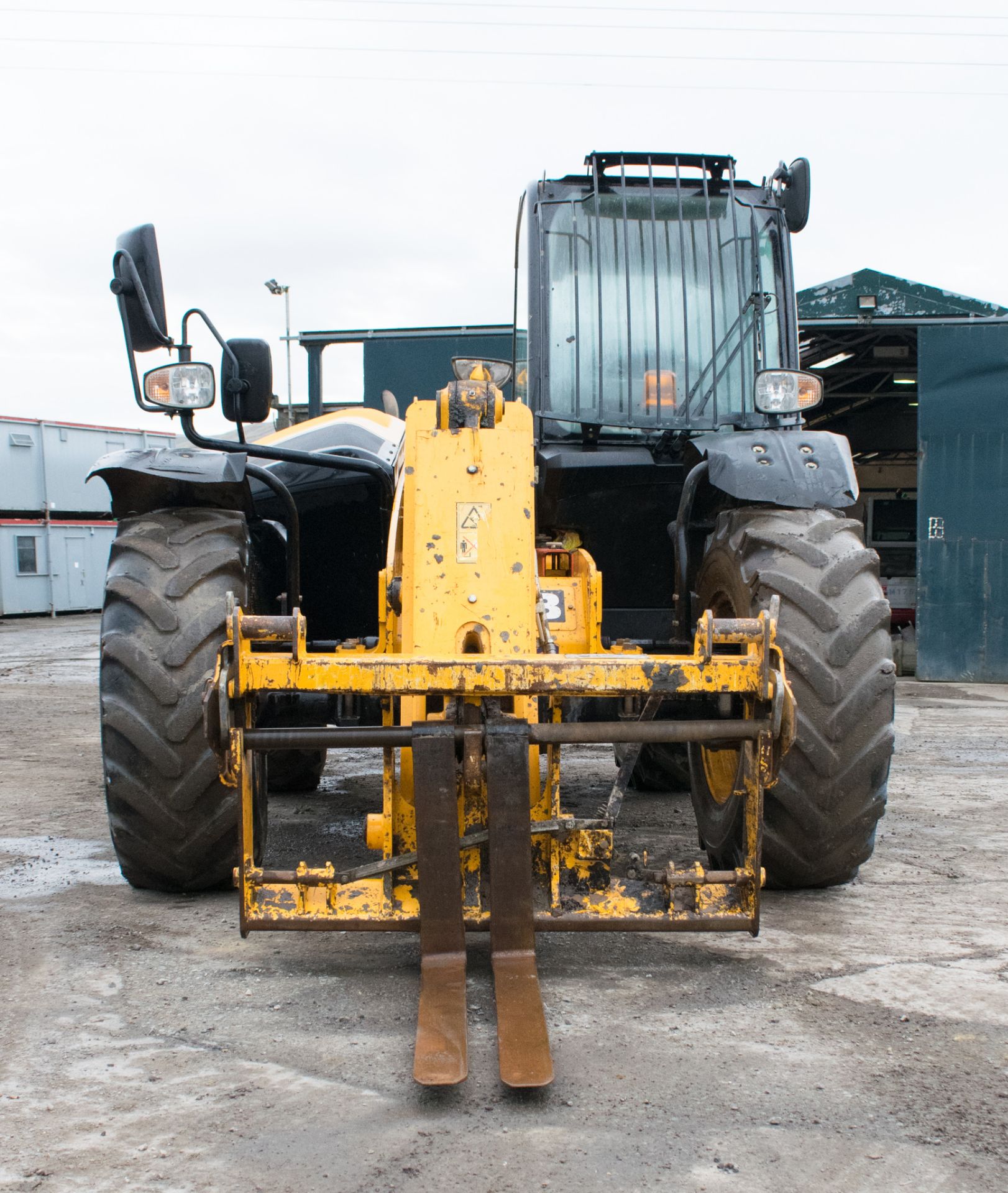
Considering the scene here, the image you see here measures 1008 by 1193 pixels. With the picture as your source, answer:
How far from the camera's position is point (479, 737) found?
126 inches

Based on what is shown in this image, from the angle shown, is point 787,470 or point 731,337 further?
point 731,337

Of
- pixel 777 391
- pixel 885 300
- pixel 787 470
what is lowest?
pixel 787 470

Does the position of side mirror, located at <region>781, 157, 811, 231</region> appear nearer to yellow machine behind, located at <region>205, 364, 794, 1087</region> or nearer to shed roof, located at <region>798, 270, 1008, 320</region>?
yellow machine behind, located at <region>205, 364, 794, 1087</region>

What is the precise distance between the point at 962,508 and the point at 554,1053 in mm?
10946

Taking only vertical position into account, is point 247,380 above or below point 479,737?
above

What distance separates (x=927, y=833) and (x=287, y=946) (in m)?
3.11

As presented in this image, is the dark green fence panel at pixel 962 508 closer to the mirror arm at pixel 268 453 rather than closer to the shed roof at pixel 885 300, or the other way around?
the shed roof at pixel 885 300

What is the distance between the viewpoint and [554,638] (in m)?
4.20

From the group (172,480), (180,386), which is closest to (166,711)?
(172,480)

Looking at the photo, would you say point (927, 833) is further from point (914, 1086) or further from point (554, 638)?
point (914, 1086)

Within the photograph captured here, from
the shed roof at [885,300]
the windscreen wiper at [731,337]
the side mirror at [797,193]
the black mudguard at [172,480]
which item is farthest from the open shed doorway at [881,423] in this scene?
the black mudguard at [172,480]

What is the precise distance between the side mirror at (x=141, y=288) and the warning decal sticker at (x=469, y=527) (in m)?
1.13

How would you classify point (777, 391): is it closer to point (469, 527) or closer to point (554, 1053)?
point (469, 527)

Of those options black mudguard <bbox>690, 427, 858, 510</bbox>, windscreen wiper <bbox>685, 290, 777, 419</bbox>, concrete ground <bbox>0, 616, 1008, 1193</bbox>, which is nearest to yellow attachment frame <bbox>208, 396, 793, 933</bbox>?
concrete ground <bbox>0, 616, 1008, 1193</bbox>
